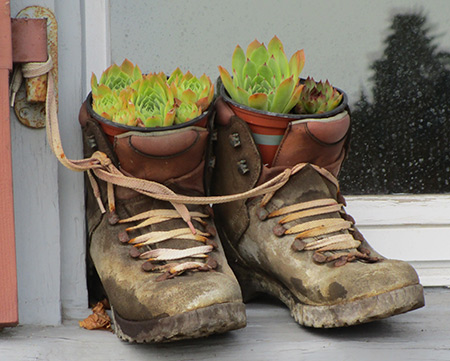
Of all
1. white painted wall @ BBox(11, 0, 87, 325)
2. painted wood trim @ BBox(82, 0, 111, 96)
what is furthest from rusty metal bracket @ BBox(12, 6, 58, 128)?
painted wood trim @ BBox(82, 0, 111, 96)

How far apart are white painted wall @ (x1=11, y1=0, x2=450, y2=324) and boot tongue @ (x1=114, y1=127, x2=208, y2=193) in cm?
16

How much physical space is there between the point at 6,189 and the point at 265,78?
20.2 inches

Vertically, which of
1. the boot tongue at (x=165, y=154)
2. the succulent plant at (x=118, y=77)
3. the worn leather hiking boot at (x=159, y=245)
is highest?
the succulent plant at (x=118, y=77)

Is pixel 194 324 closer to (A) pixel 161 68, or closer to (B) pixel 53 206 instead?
(B) pixel 53 206

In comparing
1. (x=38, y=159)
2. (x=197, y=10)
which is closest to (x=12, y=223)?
(x=38, y=159)

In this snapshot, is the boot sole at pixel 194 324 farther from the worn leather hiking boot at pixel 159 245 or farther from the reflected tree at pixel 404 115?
the reflected tree at pixel 404 115

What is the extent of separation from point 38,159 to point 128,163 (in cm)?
19

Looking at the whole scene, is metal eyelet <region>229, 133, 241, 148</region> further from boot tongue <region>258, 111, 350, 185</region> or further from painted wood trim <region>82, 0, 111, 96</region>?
painted wood trim <region>82, 0, 111, 96</region>

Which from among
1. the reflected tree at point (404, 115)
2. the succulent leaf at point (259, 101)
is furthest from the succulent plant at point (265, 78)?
the reflected tree at point (404, 115)

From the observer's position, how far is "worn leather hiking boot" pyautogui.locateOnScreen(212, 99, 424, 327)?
3.81 ft

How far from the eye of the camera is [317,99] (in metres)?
1.33

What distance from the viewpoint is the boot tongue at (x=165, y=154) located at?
1.22 metres

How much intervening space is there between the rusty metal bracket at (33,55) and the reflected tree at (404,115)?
0.80m

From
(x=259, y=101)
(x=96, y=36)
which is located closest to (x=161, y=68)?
(x=96, y=36)
